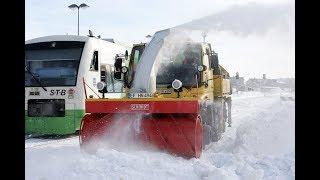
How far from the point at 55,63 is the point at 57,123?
1.77m

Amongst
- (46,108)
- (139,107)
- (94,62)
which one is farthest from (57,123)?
(139,107)

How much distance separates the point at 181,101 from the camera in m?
7.87

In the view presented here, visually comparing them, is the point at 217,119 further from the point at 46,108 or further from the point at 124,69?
the point at 46,108

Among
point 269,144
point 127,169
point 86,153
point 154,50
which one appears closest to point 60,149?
point 86,153

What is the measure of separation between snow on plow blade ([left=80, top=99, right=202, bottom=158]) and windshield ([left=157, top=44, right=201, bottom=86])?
3.48 feet

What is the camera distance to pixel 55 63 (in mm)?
12938

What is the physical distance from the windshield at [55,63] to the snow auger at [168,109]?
3489 millimetres

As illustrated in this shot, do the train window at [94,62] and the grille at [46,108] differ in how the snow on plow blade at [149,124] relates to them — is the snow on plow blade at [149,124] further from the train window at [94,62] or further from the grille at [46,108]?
the train window at [94,62]

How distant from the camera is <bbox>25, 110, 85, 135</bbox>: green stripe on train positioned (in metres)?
12.5

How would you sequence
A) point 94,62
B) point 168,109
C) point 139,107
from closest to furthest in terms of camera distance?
1. point 168,109
2. point 139,107
3. point 94,62

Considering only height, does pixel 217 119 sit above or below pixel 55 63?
below

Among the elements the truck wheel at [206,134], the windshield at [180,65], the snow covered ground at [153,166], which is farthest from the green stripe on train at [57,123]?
the truck wheel at [206,134]

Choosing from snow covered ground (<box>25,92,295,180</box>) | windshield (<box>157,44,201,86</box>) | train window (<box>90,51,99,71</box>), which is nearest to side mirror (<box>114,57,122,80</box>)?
windshield (<box>157,44,201,86</box>)
